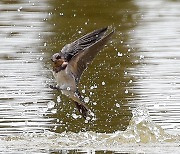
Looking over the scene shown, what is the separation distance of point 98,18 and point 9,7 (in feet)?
6.32

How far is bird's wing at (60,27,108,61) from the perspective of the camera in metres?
8.74

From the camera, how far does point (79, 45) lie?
8.91 meters

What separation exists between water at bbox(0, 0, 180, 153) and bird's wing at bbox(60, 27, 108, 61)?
0.75 m

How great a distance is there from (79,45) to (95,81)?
239cm

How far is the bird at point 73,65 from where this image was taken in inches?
331

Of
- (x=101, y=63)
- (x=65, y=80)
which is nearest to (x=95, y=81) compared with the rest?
(x=101, y=63)

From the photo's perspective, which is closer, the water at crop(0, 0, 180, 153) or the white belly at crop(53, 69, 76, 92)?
the white belly at crop(53, 69, 76, 92)

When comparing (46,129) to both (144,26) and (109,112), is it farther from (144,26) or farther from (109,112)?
(144,26)

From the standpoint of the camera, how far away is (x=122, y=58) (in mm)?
12641

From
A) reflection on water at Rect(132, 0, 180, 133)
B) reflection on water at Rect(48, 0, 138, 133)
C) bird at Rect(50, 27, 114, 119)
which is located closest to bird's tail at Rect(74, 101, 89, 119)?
bird at Rect(50, 27, 114, 119)

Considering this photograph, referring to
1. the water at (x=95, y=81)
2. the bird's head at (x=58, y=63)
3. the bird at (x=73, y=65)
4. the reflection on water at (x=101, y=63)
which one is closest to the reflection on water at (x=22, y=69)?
the water at (x=95, y=81)

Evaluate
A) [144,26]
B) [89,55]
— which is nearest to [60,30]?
[144,26]

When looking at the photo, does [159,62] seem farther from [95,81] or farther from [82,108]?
[82,108]

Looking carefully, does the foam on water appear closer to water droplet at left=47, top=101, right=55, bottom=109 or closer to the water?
the water
